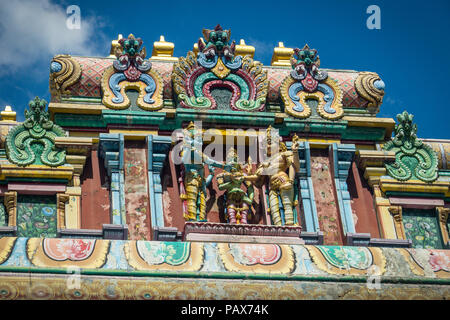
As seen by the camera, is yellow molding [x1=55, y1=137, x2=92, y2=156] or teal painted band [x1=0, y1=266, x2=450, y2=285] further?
yellow molding [x1=55, y1=137, x2=92, y2=156]

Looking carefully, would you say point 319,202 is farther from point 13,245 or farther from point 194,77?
point 13,245

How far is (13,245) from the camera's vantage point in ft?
49.0

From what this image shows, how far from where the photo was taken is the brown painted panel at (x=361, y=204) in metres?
18.4

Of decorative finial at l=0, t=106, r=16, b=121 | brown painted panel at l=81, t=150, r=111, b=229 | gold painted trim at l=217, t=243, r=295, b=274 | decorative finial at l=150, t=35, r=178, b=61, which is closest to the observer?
gold painted trim at l=217, t=243, r=295, b=274

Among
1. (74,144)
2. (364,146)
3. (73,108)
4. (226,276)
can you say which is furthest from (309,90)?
(226,276)

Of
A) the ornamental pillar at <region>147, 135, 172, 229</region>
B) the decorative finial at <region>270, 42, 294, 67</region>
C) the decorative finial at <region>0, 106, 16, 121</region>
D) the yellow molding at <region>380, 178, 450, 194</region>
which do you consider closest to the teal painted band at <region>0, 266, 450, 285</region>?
the ornamental pillar at <region>147, 135, 172, 229</region>

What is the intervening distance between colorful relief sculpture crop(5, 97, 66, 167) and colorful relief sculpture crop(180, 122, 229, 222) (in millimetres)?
2217

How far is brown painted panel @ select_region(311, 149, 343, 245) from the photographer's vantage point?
18.0 metres

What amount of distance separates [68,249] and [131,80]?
5162mm

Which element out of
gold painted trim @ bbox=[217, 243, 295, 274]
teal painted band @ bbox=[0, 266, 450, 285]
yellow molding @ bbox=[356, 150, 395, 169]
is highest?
yellow molding @ bbox=[356, 150, 395, 169]

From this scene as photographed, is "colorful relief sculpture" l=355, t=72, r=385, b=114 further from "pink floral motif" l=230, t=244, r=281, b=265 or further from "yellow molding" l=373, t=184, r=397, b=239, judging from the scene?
"pink floral motif" l=230, t=244, r=281, b=265

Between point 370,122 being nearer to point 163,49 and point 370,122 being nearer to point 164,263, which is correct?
point 163,49

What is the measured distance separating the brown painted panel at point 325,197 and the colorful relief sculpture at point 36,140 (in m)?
4.72

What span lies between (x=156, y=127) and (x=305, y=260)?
4.64m
